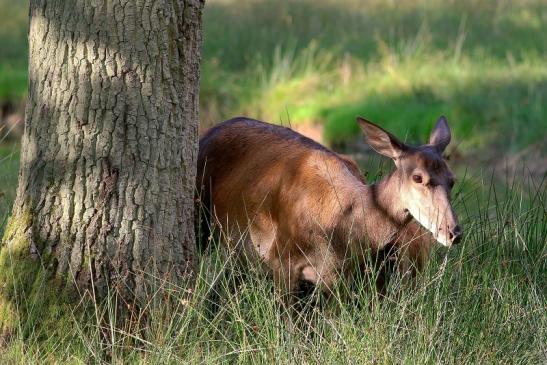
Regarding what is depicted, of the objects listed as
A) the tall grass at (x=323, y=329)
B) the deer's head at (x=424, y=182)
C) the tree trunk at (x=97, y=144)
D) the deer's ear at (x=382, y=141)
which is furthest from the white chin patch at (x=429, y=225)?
the tree trunk at (x=97, y=144)

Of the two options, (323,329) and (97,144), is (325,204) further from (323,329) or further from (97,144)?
(97,144)

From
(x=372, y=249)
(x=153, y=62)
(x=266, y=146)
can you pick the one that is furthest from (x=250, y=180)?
(x=153, y=62)

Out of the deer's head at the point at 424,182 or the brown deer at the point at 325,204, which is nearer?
the deer's head at the point at 424,182

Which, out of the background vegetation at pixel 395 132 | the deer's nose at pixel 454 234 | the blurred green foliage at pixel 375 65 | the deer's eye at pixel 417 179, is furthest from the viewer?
the blurred green foliage at pixel 375 65

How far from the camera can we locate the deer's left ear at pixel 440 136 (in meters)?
6.67

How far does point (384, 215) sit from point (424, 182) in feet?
1.26

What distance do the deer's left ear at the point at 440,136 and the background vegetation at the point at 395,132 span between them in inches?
18.2

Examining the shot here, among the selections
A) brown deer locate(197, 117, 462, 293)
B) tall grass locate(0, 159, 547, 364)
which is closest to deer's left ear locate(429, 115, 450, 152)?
brown deer locate(197, 117, 462, 293)

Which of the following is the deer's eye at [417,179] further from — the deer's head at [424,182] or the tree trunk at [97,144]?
the tree trunk at [97,144]

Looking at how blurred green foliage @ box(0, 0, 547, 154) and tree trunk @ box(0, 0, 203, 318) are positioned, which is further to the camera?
blurred green foliage @ box(0, 0, 547, 154)

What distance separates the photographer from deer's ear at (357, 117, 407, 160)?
651cm

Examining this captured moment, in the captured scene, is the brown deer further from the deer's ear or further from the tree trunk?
the tree trunk

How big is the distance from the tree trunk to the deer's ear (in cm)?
104

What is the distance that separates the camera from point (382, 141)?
259 inches
